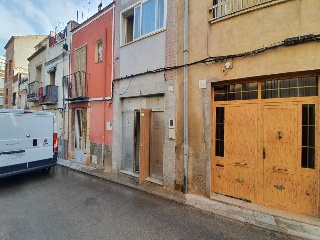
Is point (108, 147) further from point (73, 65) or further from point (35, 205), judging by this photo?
point (73, 65)

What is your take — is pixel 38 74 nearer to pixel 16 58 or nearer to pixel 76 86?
pixel 76 86

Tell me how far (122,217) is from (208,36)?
495cm

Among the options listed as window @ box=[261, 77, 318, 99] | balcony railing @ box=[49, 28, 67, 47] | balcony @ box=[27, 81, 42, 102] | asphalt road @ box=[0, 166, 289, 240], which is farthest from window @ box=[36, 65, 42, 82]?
window @ box=[261, 77, 318, 99]

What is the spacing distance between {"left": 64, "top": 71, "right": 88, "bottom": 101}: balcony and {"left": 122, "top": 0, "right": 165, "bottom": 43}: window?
3.26m

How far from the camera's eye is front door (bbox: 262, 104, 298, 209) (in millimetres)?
4059

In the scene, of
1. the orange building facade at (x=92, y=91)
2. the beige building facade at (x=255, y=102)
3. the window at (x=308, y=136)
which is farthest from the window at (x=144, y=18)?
the window at (x=308, y=136)

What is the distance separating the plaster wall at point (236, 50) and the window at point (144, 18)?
53.2 inches

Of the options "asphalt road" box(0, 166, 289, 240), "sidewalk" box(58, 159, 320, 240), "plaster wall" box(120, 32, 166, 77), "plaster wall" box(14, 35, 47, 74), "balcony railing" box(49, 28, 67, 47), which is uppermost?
"plaster wall" box(14, 35, 47, 74)

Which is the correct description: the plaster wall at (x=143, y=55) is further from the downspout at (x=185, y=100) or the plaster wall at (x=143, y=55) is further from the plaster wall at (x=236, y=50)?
the plaster wall at (x=236, y=50)

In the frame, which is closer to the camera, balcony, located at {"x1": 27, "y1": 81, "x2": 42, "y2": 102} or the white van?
the white van

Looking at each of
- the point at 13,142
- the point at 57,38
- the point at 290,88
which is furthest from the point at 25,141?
the point at 57,38

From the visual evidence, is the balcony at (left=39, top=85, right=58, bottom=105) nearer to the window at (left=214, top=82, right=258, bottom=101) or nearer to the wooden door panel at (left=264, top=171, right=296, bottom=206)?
the window at (left=214, top=82, right=258, bottom=101)

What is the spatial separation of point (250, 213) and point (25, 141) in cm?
714

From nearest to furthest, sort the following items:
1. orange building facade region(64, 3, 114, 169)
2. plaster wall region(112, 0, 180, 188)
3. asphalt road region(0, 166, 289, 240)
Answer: asphalt road region(0, 166, 289, 240)
plaster wall region(112, 0, 180, 188)
orange building facade region(64, 3, 114, 169)
